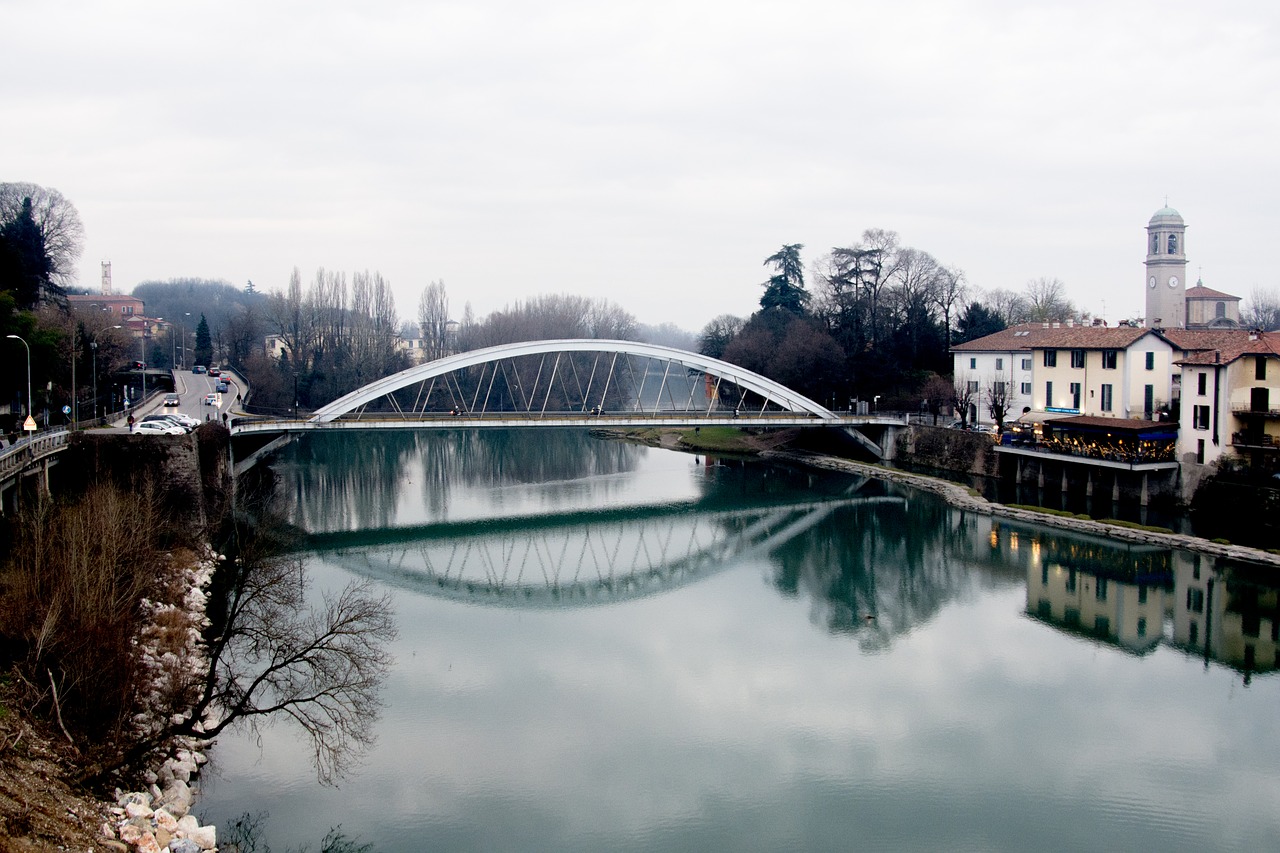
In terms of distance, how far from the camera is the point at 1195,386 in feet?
84.3

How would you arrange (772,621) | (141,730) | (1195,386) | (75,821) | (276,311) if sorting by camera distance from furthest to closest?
(276,311) < (1195,386) < (772,621) < (141,730) < (75,821)

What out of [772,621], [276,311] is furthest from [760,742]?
[276,311]

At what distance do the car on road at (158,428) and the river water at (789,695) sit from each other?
13.0ft

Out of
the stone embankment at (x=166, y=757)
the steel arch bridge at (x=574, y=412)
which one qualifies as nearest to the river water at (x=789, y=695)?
the stone embankment at (x=166, y=757)

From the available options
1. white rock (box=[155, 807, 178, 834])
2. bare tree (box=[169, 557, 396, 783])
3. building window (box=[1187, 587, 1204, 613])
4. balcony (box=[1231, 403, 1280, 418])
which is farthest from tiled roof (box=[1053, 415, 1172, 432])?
white rock (box=[155, 807, 178, 834])

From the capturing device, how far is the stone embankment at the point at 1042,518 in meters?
20.8

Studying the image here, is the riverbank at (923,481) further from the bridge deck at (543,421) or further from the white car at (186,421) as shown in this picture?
the white car at (186,421)

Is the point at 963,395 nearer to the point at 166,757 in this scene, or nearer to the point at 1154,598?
the point at 1154,598

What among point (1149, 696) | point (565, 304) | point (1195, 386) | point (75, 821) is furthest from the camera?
point (565, 304)

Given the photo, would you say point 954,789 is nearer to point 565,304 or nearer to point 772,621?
point 772,621

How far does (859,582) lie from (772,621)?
3603 millimetres

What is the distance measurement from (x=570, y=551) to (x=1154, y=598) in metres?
12.1

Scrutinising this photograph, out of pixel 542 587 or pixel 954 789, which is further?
pixel 542 587

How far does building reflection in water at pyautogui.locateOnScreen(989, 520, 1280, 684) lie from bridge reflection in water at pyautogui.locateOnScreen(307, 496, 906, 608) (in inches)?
250
